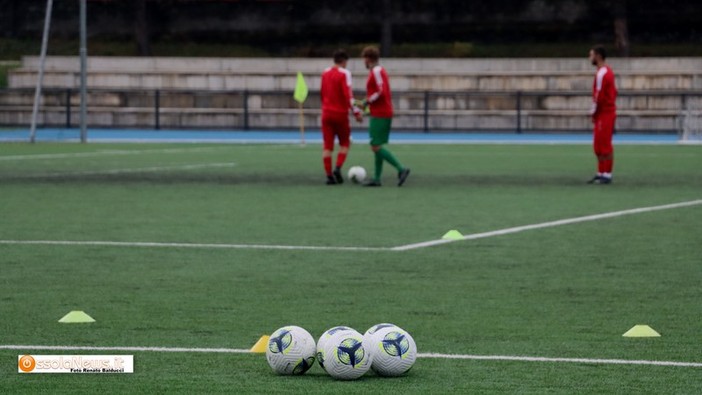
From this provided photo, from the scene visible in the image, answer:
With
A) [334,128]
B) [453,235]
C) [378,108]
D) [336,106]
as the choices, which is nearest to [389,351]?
[453,235]

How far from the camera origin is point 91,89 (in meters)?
48.2

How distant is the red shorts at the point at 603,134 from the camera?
71.3ft

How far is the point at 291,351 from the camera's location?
709 cm

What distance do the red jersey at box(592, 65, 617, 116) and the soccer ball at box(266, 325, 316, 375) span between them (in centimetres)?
1510

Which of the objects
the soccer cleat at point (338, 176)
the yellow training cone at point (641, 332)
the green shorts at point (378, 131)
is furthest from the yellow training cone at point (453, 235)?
the soccer cleat at point (338, 176)

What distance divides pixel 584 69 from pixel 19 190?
3141 cm

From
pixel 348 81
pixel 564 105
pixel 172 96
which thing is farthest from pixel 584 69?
pixel 348 81

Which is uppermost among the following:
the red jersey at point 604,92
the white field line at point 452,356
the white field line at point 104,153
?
the red jersey at point 604,92

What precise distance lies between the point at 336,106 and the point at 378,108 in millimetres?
695

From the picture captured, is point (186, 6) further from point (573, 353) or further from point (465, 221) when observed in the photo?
point (573, 353)

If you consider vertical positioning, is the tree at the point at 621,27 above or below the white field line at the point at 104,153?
above

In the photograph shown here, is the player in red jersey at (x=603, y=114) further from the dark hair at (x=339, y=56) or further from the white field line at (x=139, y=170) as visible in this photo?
the white field line at (x=139, y=170)

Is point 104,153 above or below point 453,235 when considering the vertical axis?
below

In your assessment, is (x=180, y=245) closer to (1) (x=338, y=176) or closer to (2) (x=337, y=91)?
(2) (x=337, y=91)
